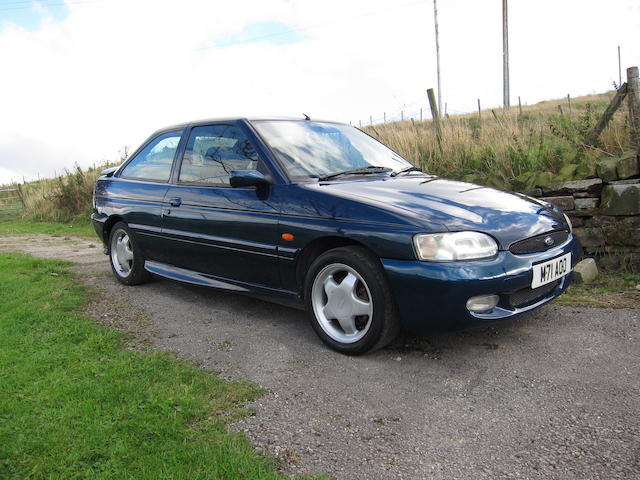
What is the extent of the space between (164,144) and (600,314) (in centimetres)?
415

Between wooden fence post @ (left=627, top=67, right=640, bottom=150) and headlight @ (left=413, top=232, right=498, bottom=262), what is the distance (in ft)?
13.5

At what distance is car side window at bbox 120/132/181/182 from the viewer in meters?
5.02

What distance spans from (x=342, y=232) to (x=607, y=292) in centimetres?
287

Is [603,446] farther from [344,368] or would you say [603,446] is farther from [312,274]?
[312,274]

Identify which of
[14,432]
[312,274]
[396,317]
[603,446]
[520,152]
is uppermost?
[520,152]

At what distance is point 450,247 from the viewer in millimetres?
3125

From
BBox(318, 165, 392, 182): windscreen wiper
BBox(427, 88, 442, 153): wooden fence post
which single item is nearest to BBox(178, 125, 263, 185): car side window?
BBox(318, 165, 392, 182): windscreen wiper

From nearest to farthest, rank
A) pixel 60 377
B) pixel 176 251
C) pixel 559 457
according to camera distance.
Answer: pixel 559 457 → pixel 60 377 → pixel 176 251

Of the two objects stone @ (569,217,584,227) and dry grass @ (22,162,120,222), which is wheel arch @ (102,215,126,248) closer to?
A: stone @ (569,217,584,227)

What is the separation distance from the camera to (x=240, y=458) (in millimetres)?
2336

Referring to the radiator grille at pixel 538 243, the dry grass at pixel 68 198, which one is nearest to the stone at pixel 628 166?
the radiator grille at pixel 538 243

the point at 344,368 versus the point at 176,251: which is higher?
the point at 176,251

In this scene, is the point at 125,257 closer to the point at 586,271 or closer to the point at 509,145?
the point at 586,271

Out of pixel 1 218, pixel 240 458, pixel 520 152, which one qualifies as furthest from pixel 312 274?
pixel 1 218
